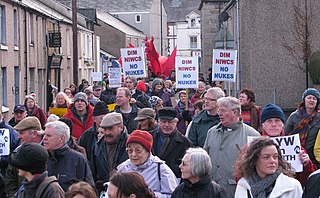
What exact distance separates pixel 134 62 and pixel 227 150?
1111 cm

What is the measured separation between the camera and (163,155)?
9.60 m

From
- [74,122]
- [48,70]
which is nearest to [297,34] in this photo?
[74,122]

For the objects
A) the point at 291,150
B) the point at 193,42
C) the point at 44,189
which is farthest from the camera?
the point at 193,42

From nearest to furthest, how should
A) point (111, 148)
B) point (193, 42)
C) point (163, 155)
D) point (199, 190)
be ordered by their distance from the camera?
1. point (199, 190)
2. point (111, 148)
3. point (163, 155)
4. point (193, 42)

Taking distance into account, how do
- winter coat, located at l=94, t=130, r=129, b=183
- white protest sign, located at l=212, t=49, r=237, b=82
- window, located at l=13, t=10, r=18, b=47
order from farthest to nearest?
window, located at l=13, t=10, r=18, b=47 < white protest sign, located at l=212, t=49, r=237, b=82 < winter coat, located at l=94, t=130, r=129, b=183

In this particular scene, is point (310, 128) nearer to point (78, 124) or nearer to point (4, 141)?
point (78, 124)

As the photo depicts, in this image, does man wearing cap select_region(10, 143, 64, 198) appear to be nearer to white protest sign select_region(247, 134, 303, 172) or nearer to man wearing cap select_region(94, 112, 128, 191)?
man wearing cap select_region(94, 112, 128, 191)

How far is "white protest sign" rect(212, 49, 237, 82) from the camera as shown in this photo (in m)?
17.2

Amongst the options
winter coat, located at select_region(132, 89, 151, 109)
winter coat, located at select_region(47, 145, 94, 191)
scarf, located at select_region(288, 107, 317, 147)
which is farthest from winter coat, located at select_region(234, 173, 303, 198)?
winter coat, located at select_region(132, 89, 151, 109)

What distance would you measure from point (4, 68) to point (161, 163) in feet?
71.8

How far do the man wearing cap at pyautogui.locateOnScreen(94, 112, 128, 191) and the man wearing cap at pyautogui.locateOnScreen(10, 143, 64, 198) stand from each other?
7.93ft

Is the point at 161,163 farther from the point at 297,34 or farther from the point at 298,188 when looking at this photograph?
the point at 297,34

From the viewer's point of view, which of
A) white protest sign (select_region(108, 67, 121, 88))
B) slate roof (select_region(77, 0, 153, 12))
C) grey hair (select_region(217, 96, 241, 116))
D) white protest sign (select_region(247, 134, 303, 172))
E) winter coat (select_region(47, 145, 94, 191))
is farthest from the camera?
slate roof (select_region(77, 0, 153, 12))

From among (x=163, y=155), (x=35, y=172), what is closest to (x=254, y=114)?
(x=163, y=155)
